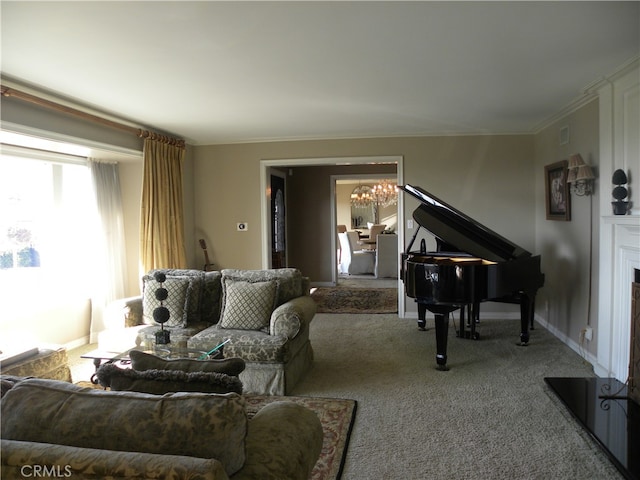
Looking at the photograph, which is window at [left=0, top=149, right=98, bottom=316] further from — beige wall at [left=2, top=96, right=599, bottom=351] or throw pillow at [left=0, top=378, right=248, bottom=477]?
throw pillow at [left=0, top=378, right=248, bottom=477]

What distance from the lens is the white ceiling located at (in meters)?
2.21

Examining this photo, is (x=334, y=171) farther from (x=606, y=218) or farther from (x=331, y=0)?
(x=331, y=0)

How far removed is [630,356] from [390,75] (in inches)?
104

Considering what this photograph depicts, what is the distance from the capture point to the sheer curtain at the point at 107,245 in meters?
4.80

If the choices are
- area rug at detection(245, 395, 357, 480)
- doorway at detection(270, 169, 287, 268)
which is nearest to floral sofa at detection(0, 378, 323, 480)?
area rug at detection(245, 395, 357, 480)

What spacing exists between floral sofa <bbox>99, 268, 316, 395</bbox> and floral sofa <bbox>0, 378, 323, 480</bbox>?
186cm

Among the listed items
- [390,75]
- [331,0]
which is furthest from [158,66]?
[390,75]

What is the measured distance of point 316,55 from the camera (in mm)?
2787

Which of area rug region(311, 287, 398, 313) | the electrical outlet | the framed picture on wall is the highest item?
the framed picture on wall

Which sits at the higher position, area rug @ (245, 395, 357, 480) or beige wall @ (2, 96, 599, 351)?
beige wall @ (2, 96, 599, 351)

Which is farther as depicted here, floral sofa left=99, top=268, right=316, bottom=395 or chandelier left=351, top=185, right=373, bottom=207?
chandelier left=351, top=185, right=373, bottom=207

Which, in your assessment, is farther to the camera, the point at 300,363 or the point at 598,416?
the point at 300,363

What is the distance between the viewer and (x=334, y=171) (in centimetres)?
820

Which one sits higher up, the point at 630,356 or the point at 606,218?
the point at 606,218
